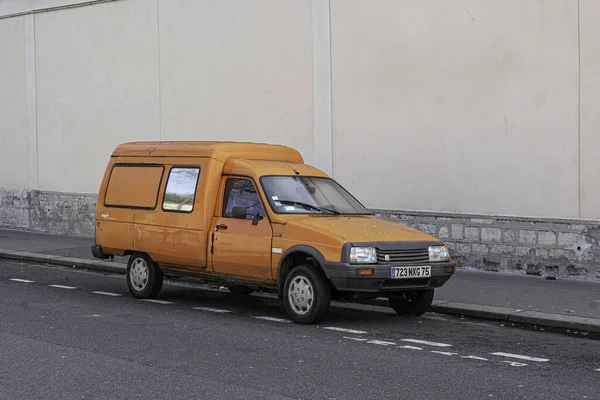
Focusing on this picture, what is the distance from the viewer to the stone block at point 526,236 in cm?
1448

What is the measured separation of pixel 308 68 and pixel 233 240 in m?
6.62

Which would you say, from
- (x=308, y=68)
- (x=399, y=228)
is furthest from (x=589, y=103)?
(x=308, y=68)

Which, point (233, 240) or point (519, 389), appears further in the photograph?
point (233, 240)

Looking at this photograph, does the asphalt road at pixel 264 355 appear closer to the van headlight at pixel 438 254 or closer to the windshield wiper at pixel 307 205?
the van headlight at pixel 438 254

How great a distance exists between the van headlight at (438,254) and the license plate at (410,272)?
0.58ft

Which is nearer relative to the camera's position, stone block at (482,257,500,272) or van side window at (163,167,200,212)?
van side window at (163,167,200,212)

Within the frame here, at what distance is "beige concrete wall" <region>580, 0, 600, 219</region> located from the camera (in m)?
13.8

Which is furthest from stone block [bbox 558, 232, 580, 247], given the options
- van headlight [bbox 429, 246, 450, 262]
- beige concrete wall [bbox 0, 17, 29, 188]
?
beige concrete wall [bbox 0, 17, 29, 188]

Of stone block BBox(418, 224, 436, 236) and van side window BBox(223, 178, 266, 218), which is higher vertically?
van side window BBox(223, 178, 266, 218)

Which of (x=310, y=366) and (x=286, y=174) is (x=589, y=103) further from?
(x=310, y=366)

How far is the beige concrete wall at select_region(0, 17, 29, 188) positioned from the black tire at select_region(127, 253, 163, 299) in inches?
459

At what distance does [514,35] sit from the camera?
47.9ft

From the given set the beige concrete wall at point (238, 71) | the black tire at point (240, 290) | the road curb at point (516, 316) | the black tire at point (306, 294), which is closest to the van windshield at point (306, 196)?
the black tire at point (306, 294)

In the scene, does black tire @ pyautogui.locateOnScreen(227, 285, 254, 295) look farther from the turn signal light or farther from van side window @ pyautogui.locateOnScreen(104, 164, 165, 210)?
the turn signal light
